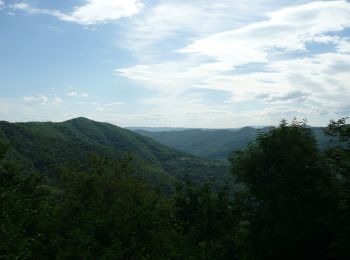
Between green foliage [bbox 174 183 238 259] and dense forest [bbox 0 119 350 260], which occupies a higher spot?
dense forest [bbox 0 119 350 260]

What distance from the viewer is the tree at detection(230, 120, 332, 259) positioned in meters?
26.7

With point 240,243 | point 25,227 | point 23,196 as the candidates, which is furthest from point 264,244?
point 23,196

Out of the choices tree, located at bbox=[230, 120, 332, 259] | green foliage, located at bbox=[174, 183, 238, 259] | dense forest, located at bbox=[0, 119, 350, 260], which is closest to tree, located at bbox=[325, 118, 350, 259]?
dense forest, located at bbox=[0, 119, 350, 260]

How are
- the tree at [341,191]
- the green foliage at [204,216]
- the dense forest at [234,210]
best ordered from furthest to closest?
the green foliage at [204,216]
the dense forest at [234,210]
the tree at [341,191]

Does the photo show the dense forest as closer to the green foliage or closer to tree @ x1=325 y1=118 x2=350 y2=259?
tree @ x1=325 y1=118 x2=350 y2=259

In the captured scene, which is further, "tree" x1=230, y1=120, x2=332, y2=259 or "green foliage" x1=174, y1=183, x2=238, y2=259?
"green foliage" x1=174, y1=183, x2=238, y2=259

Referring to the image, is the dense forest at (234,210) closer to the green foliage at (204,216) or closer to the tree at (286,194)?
the tree at (286,194)

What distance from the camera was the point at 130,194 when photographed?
3966 cm

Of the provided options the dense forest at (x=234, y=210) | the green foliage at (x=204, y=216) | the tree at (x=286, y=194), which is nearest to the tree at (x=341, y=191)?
the dense forest at (x=234, y=210)

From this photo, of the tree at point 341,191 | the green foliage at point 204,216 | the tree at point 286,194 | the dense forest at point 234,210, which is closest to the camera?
the tree at point 341,191

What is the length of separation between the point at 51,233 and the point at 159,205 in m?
12.0

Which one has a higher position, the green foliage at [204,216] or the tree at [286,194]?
the tree at [286,194]

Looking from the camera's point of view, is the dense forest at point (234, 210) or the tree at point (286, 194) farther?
the tree at point (286, 194)

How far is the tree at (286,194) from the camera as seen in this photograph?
26.7 metres
